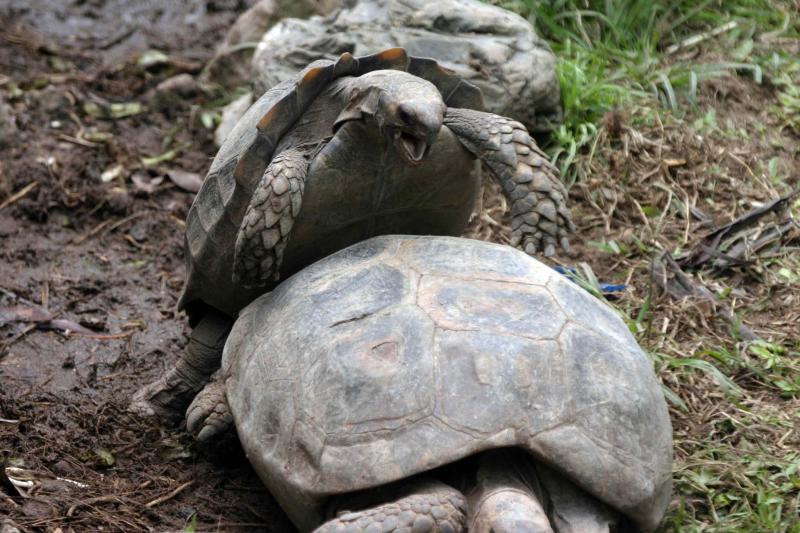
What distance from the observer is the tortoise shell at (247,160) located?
11.7 ft

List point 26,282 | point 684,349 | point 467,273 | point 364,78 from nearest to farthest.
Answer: point 467,273 < point 364,78 < point 684,349 < point 26,282

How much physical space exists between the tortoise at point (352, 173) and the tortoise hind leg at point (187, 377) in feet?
0.84

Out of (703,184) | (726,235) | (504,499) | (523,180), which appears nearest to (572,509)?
(504,499)

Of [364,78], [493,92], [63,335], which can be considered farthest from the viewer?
[493,92]

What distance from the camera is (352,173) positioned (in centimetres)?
348

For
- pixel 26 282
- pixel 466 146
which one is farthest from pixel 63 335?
pixel 466 146

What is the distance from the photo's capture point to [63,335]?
185 inches

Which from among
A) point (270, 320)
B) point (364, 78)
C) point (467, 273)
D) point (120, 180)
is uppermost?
point (364, 78)

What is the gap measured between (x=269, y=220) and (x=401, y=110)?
1.74 feet

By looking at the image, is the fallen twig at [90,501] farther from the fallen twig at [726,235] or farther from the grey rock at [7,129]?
the grey rock at [7,129]

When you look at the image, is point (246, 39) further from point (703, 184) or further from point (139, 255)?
point (703, 184)

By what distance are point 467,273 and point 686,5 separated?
4.14 meters

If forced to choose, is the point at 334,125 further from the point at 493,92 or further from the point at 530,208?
the point at 493,92

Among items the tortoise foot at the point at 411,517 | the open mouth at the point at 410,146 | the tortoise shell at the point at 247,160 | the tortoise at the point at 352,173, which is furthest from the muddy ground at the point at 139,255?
the open mouth at the point at 410,146
